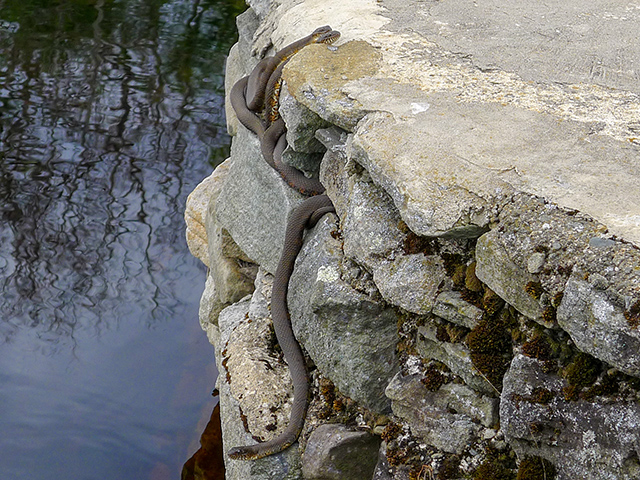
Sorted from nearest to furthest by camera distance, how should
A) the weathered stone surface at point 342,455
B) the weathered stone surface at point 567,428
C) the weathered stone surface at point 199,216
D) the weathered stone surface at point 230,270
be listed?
the weathered stone surface at point 567,428 < the weathered stone surface at point 342,455 < the weathered stone surface at point 230,270 < the weathered stone surface at point 199,216

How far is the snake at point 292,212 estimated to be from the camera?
332 centimetres

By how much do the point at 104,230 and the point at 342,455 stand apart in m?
5.57

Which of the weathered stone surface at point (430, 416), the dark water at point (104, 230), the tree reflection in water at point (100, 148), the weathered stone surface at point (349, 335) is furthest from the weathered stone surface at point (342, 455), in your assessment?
the tree reflection in water at point (100, 148)

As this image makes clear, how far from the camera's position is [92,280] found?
7.39m

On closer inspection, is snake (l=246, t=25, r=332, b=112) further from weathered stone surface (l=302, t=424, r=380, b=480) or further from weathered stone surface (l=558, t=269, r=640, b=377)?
weathered stone surface (l=558, t=269, r=640, b=377)

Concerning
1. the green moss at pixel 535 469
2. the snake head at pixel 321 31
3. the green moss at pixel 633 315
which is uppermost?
the green moss at pixel 633 315

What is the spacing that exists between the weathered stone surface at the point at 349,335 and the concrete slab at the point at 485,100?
59 cm

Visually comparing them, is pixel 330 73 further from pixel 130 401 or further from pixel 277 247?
pixel 130 401

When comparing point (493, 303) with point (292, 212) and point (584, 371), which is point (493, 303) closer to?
point (584, 371)

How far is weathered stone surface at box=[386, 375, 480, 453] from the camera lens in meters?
2.60

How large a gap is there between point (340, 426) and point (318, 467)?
0.68ft

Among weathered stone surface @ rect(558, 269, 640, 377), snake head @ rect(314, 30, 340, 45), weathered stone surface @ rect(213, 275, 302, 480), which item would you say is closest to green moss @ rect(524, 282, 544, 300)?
weathered stone surface @ rect(558, 269, 640, 377)

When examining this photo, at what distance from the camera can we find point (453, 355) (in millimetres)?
2646

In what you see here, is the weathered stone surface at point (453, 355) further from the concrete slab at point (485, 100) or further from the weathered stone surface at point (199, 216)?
the weathered stone surface at point (199, 216)
